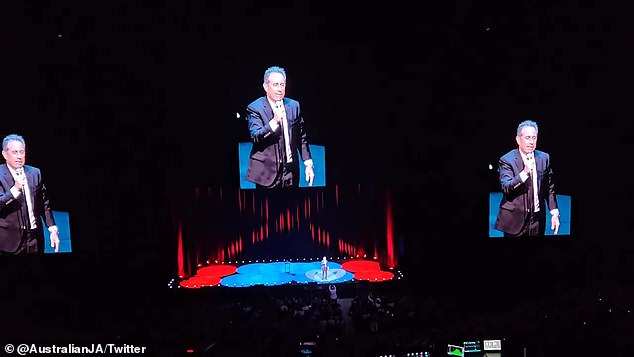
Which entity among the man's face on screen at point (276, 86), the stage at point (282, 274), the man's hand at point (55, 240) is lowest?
the stage at point (282, 274)

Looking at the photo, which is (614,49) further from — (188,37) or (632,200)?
(188,37)

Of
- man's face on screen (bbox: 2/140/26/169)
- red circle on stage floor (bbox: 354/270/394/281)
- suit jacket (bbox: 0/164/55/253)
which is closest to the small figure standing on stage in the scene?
red circle on stage floor (bbox: 354/270/394/281)

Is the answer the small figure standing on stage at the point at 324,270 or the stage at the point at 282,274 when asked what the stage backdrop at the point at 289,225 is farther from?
the small figure standing on stage at the point at 324,270

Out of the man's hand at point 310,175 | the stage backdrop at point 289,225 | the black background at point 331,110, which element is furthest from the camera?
the stage backdrop at point 289,225

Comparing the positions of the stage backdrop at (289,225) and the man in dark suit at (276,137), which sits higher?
the man in dark suit at (276,137)

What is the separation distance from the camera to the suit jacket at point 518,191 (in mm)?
12742

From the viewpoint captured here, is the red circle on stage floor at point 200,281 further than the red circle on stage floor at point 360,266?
No

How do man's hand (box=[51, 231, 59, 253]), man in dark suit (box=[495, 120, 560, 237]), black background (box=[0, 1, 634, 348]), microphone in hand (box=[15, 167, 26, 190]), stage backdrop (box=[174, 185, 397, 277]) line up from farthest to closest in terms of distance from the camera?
stage backdrop (box=[174, 185, 397, 277]) → man in dark suit (box=[495, 120, 560, 237]) → man's hand (box=[51, 231, 59, 253]) → microphone in hand (box=[15, 167, 26, 190]) → black background (box=[0, 1, 634, 348])

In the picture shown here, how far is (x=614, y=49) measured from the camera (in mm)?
12344

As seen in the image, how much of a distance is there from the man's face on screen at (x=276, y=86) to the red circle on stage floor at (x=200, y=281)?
410 cm

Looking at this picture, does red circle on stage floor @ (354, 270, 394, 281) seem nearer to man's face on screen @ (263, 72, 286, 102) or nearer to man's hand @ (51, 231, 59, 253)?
man's face on screen @ (263, 72, 286, 102)

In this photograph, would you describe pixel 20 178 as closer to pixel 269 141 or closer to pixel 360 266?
pixel 269 141

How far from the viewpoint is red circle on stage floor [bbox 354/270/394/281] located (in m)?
12.7

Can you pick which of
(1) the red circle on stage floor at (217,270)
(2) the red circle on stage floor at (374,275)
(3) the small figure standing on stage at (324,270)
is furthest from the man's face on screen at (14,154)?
(2) the red circle on stage floor at (374,275)
